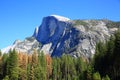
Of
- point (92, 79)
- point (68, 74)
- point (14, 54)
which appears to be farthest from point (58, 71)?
point (92, 79)

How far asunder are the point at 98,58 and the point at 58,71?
179ft

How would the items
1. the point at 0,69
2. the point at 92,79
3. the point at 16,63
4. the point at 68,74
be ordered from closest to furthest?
the point at 92,79 → the point at 16,63 → the point at 0,69 → the point at 68,74

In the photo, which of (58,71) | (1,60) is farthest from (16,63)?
(58,71)

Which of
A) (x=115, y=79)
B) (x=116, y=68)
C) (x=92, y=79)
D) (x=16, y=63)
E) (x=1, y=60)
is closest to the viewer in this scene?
(x=92, y=79)

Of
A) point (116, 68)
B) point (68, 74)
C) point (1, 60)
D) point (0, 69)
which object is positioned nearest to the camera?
point (116, 68)

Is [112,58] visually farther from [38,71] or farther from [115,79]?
[38,71]

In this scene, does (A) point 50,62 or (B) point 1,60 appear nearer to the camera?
(B) point 1,60

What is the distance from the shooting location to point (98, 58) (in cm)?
11638

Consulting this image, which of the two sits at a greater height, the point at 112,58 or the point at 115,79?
the point at 112,58

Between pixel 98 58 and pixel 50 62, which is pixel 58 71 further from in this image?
pixel 98 58

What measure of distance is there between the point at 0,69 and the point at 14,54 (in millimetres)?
10360

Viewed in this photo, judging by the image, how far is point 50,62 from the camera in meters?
171

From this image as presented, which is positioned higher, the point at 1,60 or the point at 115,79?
the point at 1,60

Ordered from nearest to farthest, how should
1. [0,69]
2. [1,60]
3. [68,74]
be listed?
[0,69]
[1,60]
[68,74]
